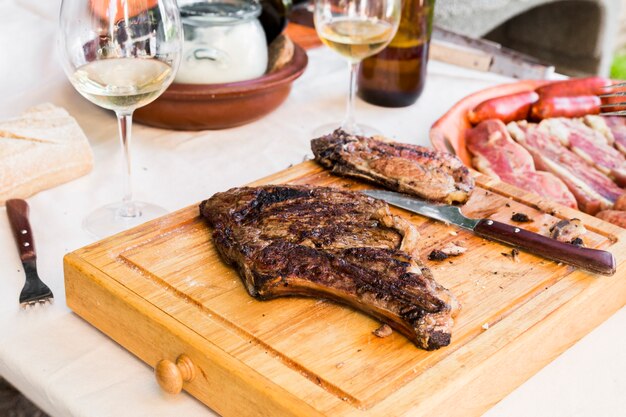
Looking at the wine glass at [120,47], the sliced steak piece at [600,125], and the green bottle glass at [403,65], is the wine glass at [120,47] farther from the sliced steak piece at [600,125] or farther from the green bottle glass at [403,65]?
the sliced steak piece at [600,125]

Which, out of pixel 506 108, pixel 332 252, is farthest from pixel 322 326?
pixel 506 108

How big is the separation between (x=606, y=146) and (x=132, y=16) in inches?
44.5

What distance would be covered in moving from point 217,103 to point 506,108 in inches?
27.4

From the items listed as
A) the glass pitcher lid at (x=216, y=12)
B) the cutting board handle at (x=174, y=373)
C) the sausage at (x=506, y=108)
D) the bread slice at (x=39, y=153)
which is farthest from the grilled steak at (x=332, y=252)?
the sausage at (x=506, y=108)

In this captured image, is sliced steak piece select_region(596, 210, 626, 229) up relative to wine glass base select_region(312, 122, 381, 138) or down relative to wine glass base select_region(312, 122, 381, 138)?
up

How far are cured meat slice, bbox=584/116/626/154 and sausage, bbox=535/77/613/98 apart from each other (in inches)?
2.8

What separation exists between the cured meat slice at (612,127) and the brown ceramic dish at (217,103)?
728 mm

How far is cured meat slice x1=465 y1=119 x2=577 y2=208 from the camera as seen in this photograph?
155cm

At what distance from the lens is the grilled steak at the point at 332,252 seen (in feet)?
3.31

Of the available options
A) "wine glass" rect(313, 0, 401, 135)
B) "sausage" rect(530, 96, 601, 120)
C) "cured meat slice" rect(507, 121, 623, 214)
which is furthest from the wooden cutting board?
"sausage" rect(530, 96, 601, 120)

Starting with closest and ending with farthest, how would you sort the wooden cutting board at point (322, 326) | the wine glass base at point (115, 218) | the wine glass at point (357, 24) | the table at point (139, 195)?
the wooden cutting board at point (322, 326)
the table at point (139, 195)
the wine glass base at point (115, 218)
the wine glass at point (357, 24)

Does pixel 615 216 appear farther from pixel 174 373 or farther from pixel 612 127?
pixel 174 373

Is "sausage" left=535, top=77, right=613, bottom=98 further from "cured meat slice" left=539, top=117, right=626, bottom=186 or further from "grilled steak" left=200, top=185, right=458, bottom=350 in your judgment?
"grilled steak" left=200, top=185, right=458, bottom=350

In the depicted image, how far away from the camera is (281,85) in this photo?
1811mm
